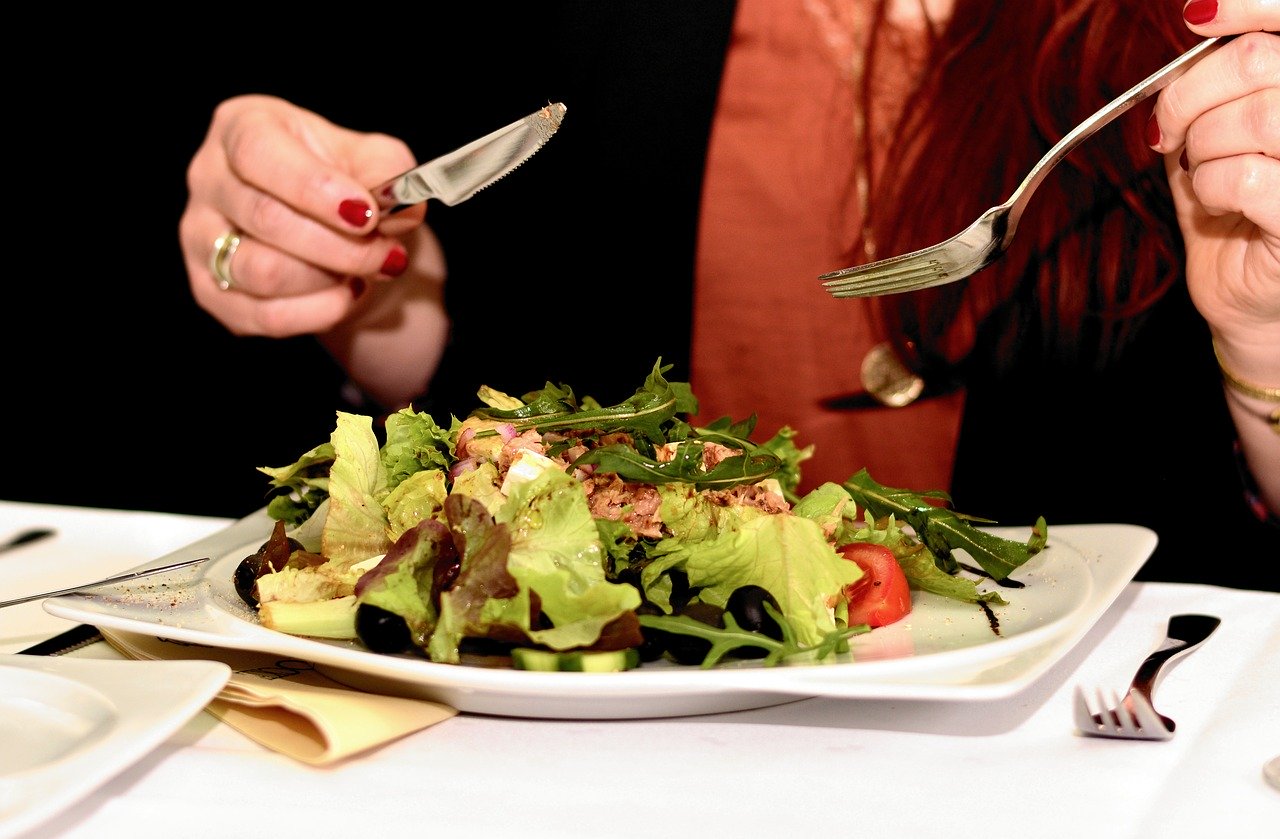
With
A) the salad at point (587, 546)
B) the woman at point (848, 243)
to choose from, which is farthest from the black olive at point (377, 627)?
the woman at point (848, 243)

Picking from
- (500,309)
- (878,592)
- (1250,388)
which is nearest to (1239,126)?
(1250,388)

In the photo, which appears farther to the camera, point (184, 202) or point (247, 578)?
point (184, 202)

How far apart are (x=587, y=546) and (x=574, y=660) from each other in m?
0.11

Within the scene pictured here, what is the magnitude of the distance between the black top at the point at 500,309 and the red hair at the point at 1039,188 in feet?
0.27

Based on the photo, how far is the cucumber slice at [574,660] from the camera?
747 mm

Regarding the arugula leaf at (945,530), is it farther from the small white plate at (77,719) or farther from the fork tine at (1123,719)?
the small white plate at (77,719)

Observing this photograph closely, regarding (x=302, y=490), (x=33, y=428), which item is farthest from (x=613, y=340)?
(x=33, y=428)

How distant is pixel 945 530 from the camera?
1.04 m

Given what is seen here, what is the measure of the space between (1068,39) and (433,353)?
4.31ft

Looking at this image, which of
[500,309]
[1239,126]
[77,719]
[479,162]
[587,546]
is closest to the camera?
[77,719]

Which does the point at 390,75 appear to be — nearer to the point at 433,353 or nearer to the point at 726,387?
the point at 433,353

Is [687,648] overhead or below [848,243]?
below

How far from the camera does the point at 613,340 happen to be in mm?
2188

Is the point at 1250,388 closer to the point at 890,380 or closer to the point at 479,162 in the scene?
the point at 890,380
